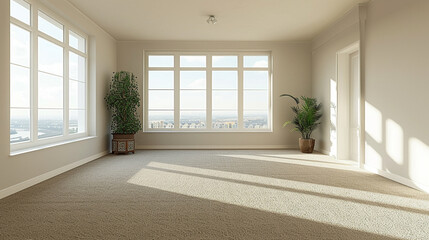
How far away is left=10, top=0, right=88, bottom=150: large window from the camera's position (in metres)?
4.22

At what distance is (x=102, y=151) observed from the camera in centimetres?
711

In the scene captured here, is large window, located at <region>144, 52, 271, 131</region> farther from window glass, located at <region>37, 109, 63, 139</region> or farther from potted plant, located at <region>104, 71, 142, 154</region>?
window glass, located at <region>37, 109, 63, 139</region>

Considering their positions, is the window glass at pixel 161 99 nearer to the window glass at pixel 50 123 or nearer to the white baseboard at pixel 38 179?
the white baseboard at pixel 38 179

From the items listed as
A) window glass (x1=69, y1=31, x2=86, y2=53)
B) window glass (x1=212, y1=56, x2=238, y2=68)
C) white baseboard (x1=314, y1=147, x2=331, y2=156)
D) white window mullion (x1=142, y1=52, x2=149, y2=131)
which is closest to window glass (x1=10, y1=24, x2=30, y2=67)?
window glass (x1=69, y1=31, x2=86, y2=53)

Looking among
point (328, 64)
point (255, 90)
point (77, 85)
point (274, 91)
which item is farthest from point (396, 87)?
point (77, 85)

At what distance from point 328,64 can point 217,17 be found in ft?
9.55

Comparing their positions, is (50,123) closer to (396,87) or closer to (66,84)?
(66,84)

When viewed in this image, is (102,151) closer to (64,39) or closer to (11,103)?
(64,39)

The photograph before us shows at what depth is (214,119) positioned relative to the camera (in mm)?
8656

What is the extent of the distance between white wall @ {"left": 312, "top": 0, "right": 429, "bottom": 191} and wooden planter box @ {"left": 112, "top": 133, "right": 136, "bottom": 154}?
5097 mm

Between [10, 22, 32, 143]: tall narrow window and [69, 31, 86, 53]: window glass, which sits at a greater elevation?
[69, 31, 86, 53]: window glass

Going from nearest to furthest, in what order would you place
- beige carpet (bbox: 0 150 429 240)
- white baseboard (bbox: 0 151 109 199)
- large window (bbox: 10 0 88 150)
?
beige carpet (bbox: 0 150 429 240) < white baseboard (bbox: 0 151 109 199) < large window (bbox: 10 0 88 150)

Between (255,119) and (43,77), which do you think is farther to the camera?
(255,119)

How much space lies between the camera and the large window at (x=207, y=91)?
8.56m
